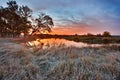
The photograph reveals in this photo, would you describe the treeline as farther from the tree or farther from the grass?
the grass

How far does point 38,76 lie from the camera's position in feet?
17.5

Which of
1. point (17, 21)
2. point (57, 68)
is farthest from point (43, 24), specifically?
point (57, 68)

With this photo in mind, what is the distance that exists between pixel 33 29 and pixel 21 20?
3.67 meters

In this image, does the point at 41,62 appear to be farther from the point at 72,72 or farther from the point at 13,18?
the point at 13,18

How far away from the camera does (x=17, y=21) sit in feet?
125

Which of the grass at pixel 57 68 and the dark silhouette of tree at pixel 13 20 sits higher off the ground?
the dark silhouette of tree at pixel 13 20

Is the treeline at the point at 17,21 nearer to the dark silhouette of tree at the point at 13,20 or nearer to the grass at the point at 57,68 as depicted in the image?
the dark silhouette of tree at the point at 13,20

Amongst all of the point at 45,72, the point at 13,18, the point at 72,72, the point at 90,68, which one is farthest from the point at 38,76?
the point at 13,18

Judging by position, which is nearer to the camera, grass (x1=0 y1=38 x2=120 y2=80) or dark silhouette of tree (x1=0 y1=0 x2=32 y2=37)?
grass (x1=0 y1=38 x2=120 y2=80)

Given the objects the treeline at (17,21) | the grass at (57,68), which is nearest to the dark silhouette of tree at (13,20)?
the treeline at (17,21)

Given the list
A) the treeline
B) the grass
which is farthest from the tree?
the grass

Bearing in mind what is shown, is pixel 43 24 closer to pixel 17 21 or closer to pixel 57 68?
pixel 17 21

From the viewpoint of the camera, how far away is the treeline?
37.4m

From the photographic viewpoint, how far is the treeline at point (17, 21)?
3740 centimetres
